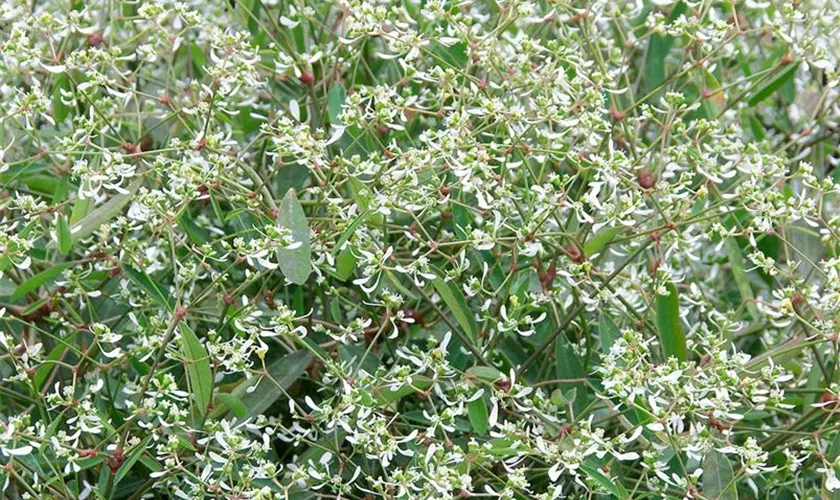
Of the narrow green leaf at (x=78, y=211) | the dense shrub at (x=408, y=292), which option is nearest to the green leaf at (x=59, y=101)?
the dense shrub at (x=408, y=292)

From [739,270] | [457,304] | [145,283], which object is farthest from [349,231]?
[739,270]

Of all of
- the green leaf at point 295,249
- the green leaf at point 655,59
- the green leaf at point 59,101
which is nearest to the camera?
the green leaf at point 295,249

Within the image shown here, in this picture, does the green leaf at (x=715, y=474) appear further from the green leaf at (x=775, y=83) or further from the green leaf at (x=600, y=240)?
the green leaf at (x=775, y=83)

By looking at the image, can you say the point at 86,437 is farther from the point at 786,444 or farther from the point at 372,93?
the point at 786,444

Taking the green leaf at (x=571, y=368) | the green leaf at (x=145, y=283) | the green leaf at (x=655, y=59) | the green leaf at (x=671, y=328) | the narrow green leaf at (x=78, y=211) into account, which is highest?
the narrow green leaf at (x=78, y=211)

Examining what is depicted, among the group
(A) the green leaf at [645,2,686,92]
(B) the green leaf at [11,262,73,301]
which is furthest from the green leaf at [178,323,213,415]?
(A) the green leaf at [645,2,686,92]

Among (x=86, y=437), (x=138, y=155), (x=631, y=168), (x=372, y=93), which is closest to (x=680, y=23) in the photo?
(x=631, y=168)

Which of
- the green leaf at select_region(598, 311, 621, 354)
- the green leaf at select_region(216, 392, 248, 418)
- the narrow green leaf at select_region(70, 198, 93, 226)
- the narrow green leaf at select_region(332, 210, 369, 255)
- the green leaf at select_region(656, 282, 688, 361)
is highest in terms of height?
the narrow green leaf at select_region(332, 210, 369, 255)

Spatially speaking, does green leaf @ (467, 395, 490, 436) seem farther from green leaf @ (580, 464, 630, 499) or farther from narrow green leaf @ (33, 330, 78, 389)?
narrow green leaf @ (33, 330, 78, 389)
